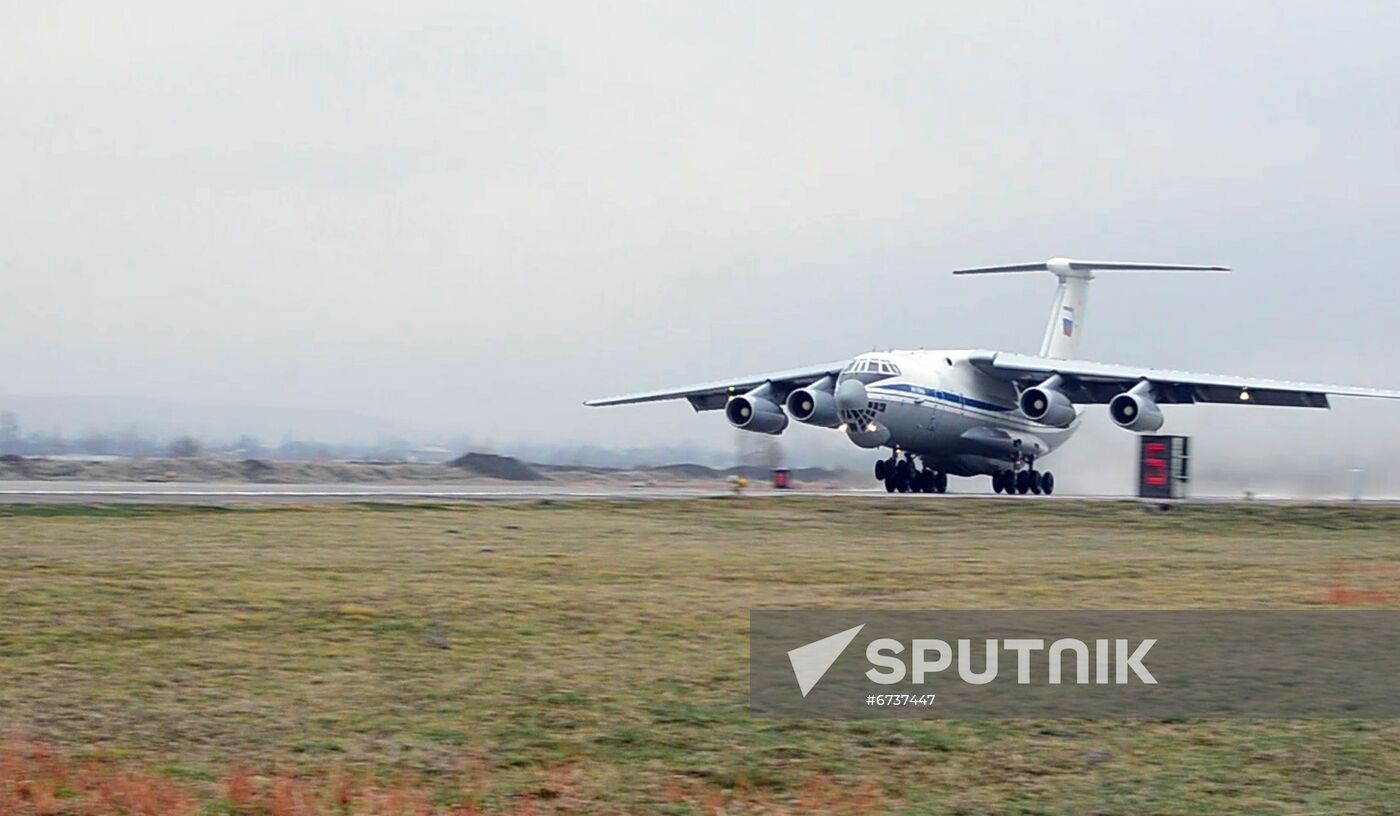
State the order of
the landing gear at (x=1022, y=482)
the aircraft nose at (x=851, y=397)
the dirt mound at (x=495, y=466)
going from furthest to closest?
the dirt mound at (x=495, y=466) → the landing gear at (x=1022, y=482) → the aircraft nose at (x=851, y=397)

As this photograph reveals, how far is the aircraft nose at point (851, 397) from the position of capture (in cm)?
3481

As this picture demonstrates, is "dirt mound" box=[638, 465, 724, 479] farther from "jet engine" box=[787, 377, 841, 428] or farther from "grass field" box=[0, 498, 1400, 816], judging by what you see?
"grass field" box=[0, 498, 1400, 816]

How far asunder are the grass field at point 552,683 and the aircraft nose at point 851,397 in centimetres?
1526

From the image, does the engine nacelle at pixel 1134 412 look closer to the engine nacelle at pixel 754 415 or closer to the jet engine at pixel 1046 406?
the jet engine at pixel 1046 406

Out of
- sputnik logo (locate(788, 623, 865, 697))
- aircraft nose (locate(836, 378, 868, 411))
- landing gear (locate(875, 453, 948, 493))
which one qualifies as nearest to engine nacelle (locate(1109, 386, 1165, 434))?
landing gear (locate(875, 453, 948, 493))

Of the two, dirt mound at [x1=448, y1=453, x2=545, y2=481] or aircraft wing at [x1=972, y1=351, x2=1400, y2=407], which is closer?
aircraft wing at [x1=972, y1=351, x2=1400, y2=407]

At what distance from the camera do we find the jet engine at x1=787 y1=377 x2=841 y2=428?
35.8 meters

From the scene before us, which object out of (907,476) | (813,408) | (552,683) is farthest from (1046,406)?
(552,683)

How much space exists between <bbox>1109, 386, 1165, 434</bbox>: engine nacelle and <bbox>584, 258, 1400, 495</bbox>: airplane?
23mm

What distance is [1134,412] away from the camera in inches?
1414

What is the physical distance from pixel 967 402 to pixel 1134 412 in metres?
4.01

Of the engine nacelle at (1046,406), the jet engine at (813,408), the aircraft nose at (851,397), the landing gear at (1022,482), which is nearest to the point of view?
the aircraft nose at (851,397)

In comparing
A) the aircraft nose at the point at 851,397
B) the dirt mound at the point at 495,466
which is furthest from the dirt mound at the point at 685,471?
the aircraft nose at the point at 851,397

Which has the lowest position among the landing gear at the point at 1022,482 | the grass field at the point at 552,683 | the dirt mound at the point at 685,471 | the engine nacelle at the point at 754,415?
the grass field at the point at 552,683
